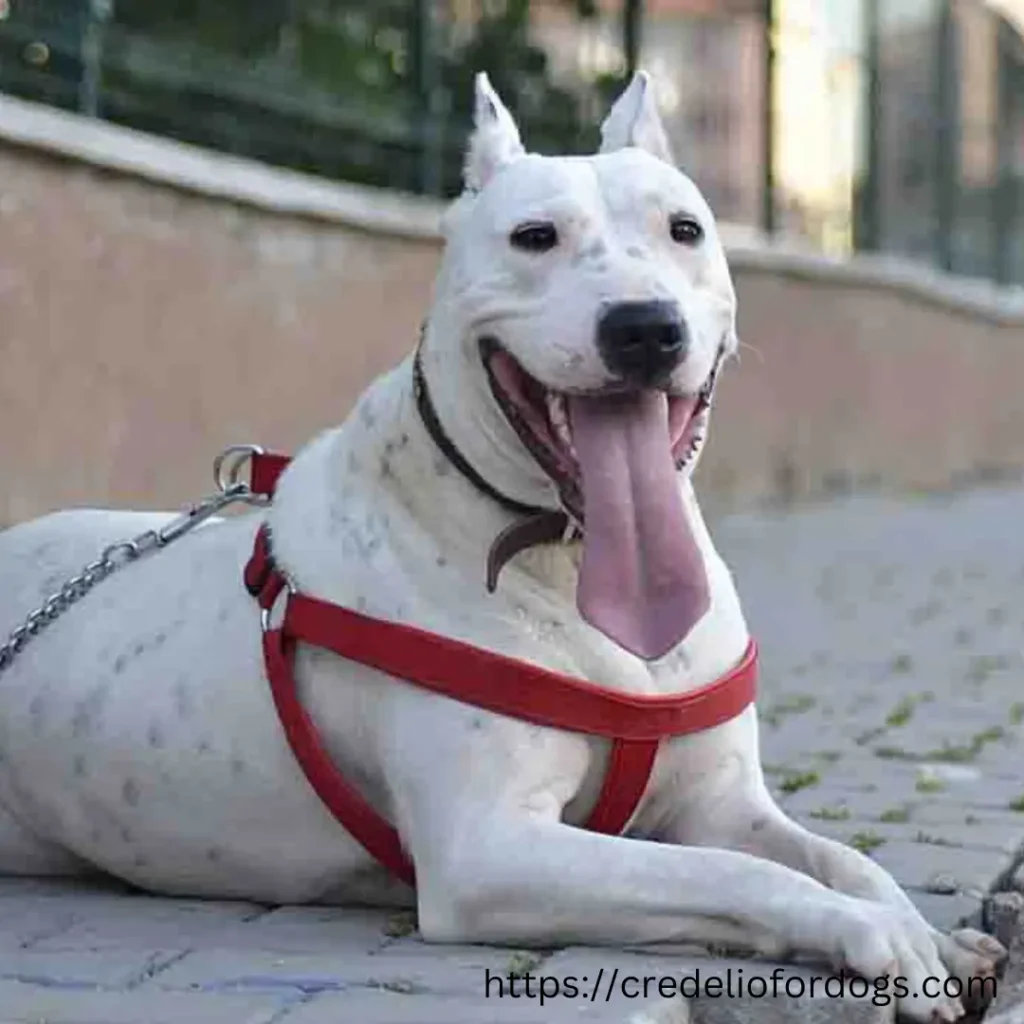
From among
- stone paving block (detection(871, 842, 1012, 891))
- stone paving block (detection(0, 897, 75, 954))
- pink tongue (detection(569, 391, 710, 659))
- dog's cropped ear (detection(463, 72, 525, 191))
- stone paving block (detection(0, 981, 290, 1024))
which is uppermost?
dog's cropped ear (detection(463, 72, 525, 191))

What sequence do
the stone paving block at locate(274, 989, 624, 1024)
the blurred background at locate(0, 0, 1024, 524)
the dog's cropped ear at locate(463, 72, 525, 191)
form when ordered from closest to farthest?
the stone paving block at locate(274, 989, 624, 1024), the dog's cropped ear at locate(463, 72, 525, 191), the blurred background at locate(0, 0, 1024, 524)

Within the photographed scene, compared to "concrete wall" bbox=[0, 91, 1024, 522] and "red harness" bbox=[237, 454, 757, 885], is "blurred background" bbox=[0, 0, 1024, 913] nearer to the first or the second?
"concrete wall" bbox=[0, 91, 1024, 522]

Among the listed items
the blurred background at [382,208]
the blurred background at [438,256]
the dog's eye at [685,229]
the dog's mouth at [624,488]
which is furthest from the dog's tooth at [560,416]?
the blurred background at [382,208]

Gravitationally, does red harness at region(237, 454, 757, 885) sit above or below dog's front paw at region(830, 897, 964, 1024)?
above

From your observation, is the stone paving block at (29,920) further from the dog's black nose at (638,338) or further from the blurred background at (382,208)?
the blurred background at (382,208)

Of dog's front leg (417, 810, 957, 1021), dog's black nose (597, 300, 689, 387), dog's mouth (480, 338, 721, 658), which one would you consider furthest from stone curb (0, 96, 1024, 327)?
dog's front leg (417, 810, 957, 1021)

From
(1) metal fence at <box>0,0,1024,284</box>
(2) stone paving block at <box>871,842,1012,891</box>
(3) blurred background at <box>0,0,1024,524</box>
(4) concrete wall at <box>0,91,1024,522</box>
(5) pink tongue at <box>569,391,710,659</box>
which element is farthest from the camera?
(1) metal fence at <box>0,0,1024,284</box>

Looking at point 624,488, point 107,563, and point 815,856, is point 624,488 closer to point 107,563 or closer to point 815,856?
point 815,856

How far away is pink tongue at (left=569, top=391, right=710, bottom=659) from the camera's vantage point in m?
3.58

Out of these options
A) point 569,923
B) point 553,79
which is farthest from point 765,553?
point 569,923

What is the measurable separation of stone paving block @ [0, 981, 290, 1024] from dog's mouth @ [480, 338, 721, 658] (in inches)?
32.1

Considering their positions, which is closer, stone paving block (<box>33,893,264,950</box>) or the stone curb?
stone paving block (<box>33,893,264,950</box>)

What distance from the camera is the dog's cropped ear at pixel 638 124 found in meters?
4.27

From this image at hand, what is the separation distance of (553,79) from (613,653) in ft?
29.7
